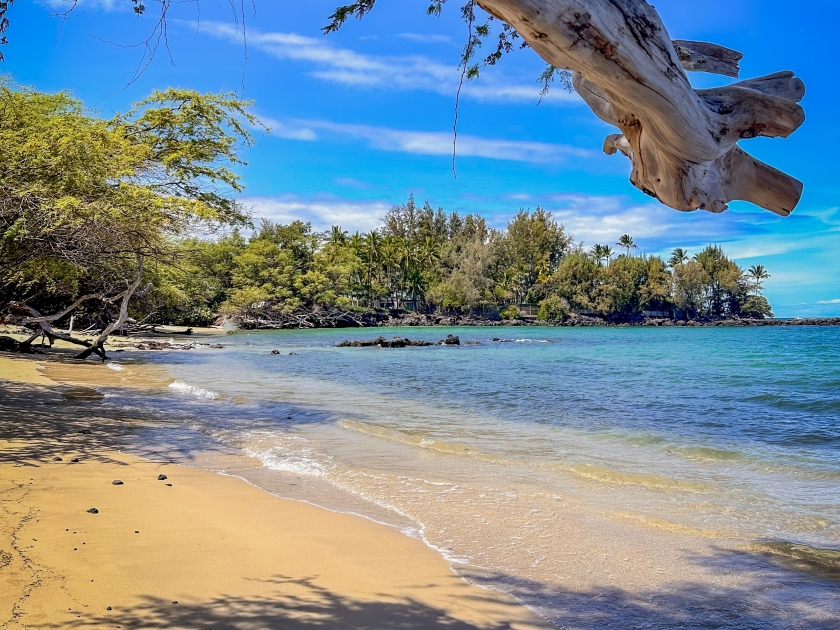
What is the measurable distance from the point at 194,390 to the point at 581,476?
1066cm

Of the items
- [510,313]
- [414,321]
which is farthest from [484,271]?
[414,321]

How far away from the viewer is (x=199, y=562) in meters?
4.15

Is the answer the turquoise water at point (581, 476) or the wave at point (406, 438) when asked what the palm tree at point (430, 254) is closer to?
the turquoise water at point (581, 476)

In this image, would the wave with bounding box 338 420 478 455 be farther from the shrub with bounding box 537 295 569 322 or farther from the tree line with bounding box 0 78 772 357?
the shrub with bounding box 537 295 569 322

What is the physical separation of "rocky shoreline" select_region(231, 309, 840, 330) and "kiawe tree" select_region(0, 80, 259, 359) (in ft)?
149

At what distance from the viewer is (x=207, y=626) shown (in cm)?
318

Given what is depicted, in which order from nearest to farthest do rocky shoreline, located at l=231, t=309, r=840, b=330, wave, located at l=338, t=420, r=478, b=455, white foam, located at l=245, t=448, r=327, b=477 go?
white foam, located at l=245, t=448, r=327, b=477
wave, located at l=338, t=420, r=478, b=455
rocky shoreline, located at l=231, t=309, r=840, b=330

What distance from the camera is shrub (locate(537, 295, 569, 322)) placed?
306 ft

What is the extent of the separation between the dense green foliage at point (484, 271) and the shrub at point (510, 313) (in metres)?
0.15

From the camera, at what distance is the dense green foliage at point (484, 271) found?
7056cm

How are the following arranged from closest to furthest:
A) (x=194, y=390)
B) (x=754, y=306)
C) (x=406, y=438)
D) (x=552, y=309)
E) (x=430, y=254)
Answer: (x=406, y=438) < (x=194, y=390) < (x=430, y=254) < (x=552, y=309) < (x=754, y=306)

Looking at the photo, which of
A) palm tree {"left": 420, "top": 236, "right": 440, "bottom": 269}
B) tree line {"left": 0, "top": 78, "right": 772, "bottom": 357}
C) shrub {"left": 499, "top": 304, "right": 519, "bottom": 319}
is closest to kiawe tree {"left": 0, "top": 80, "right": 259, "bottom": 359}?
tree line {"left": 0, "top": 78, "right": 772, "bottom": 357}

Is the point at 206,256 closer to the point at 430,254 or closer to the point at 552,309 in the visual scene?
the point at 430,254

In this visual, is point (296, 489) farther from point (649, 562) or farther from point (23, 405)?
point (23, 405)
